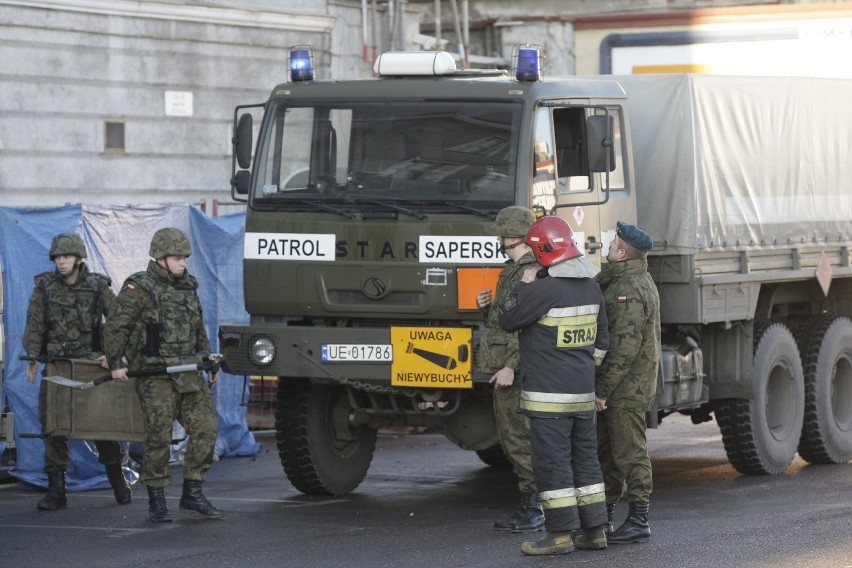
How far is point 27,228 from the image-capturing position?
39.7 ft

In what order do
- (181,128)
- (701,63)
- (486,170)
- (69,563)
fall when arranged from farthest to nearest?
(701,63) < (181,128) < (486,170) < (69,563)

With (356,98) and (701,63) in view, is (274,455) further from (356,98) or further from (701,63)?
(701,63)


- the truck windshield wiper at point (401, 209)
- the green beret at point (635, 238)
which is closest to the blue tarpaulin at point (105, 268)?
the truck windshield wiper at point (401, 209)

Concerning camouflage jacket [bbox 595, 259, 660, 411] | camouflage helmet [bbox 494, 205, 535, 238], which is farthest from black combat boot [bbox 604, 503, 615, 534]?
camouflage helmet [bbox 494, 205, 535, 238]

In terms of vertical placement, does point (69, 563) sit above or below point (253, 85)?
below

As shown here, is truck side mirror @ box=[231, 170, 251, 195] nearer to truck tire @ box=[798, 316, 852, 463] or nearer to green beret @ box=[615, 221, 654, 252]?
green beret @ box=[615, 221, 654, 252]

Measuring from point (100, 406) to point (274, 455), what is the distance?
10.9 ft

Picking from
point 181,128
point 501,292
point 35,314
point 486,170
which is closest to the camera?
point 501,292

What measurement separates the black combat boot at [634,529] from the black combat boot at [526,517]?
60cm

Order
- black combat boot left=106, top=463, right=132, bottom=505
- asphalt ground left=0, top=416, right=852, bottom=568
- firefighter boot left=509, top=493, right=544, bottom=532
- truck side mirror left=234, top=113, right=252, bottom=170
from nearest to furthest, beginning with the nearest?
asphalt ground left=0, top=416, right=852, bottom=568, firefighter boot left=509, top=493, right=544, bottom=532, truck side mirror left=234, top=113, right=252, bottom=170, black combat boot left=106, top=463, right=132, bottom=505

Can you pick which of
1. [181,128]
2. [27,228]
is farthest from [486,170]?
[181,128]

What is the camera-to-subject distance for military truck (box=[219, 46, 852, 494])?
10.3 m

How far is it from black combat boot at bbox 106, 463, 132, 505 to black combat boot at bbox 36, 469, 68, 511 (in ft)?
1.07

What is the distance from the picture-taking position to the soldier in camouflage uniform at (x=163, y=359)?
10.4 meters
